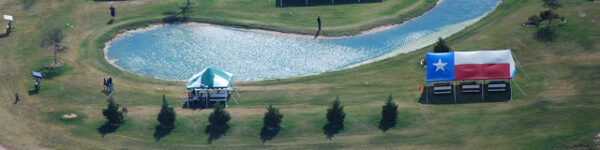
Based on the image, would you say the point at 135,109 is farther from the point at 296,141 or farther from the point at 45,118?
the point at 296,141

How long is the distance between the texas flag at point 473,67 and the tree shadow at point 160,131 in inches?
920

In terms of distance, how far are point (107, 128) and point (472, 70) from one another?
32.6 meters

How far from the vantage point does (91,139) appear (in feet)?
209

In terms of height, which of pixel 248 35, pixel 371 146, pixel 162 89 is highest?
pixel 248 35

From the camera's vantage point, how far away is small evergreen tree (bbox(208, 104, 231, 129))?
6353 cm

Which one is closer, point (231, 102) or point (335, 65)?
point (231, 102)

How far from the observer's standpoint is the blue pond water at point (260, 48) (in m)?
79.1

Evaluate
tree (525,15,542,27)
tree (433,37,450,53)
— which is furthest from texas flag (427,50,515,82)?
tree (525,15,542,27)

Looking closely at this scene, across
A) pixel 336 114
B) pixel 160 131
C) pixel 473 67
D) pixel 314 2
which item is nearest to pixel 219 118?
pixel 160 131

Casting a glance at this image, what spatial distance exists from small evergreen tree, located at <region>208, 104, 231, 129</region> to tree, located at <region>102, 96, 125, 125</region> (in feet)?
27.0

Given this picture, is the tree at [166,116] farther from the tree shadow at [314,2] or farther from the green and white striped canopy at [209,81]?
the tree shadow at [314,2]

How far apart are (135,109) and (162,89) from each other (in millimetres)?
4899

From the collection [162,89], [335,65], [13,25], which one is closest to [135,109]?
[162,89]

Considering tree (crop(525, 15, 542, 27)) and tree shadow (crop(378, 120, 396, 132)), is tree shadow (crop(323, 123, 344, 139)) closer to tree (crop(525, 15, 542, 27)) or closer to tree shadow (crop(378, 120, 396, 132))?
tree shadow (crop(378, 120, 396, 132))
